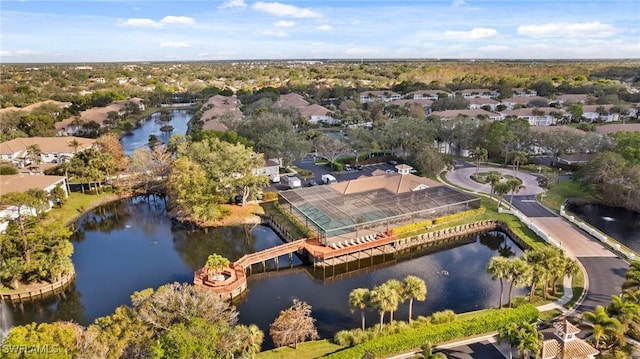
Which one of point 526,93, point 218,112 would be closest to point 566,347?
point 218,112

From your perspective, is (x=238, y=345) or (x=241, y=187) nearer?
(x=238, y=345)

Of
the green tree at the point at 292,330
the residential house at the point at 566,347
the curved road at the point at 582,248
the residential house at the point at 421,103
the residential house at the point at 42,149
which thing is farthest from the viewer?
the residential house at the point at 421,103

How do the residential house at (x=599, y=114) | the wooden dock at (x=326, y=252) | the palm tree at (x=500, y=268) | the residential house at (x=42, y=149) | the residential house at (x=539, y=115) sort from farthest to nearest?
the residential house at (x=599, y=114) < the residential house at (x=539, y=115) < the residential house at (x=42, y=149) < the wooden dock at (x=326, y=252) < the palm tree at (x=500, y=268)

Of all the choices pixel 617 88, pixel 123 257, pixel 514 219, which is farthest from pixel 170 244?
pixel 617 88

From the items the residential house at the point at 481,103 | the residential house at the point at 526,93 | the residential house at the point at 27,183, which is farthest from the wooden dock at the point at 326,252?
the residential house at the point at 526,93

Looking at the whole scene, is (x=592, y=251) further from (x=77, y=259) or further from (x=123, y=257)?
(x=77, y=259)

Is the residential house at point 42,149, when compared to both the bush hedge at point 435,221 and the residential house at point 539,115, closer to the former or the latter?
the bush hedge at point 435,221
